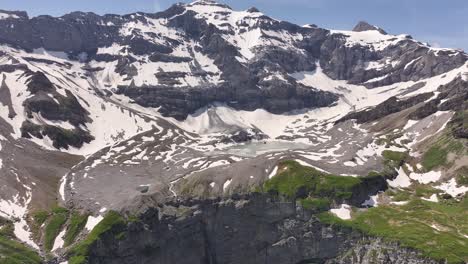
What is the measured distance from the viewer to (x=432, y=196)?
6988 inches

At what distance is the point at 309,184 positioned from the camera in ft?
554

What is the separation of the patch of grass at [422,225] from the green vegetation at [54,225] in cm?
7805

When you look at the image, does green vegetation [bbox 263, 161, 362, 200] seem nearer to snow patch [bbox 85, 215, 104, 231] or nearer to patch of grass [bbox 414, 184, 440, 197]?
patch of grass [bbox 414, 184, 440, 197]

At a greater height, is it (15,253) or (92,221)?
(92,221)

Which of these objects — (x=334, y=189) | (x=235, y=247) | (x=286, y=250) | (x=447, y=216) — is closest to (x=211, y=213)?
(x=235, y=247)

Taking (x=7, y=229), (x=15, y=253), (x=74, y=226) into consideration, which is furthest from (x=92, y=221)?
(x=15, y=253)

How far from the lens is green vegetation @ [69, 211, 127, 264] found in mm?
142750

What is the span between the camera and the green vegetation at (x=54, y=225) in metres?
155

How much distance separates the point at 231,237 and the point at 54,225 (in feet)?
176

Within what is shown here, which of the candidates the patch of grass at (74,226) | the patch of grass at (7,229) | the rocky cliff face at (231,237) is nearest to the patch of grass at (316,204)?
the rocky cliff face at (231,237)

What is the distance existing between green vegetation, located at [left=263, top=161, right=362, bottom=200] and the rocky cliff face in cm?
505

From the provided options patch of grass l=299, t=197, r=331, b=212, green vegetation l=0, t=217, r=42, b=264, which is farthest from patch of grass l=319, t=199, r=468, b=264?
green vegetation l=0, t=217, r=42, b=264

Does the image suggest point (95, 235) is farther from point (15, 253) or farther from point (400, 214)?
point (400, 214)

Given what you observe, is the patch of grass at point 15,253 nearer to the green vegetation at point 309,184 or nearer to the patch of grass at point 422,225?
the green vegetation at point 309,184
